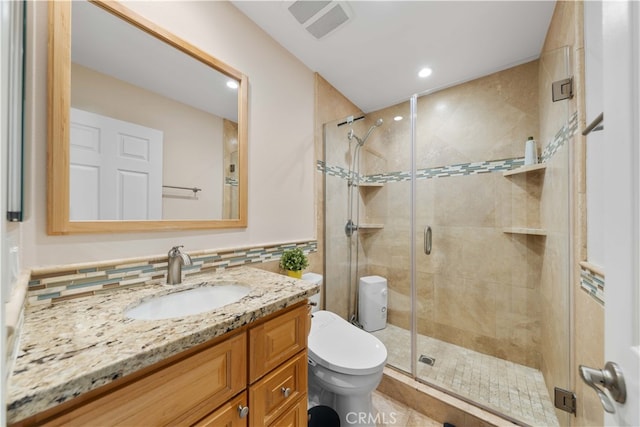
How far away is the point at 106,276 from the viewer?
0.87 meters

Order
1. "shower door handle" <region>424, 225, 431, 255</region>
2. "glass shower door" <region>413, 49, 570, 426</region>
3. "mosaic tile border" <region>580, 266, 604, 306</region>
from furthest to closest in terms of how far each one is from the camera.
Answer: "shower door handle" <region>424, 225, 431, 255</region> → "glass shower door" <region>413, 49, 570, 426</region> → "mosaic tile border" <region>580, 266, 604, 306</region>

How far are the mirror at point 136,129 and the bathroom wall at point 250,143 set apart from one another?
34mm

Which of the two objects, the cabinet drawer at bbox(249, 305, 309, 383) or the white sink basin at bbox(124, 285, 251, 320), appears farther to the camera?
the white sink basin at bbox(124, 285, 251, 320)

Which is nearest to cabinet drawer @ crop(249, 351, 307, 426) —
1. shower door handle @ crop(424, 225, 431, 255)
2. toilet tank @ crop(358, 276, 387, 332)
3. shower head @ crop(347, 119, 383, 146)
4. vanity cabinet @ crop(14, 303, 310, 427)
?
vanity cabinet @ crop(14, 303, 310, 427)

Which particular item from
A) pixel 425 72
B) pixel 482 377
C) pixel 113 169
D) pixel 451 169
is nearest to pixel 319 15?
pixel 425 72

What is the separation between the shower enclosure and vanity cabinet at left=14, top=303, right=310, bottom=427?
1.15m

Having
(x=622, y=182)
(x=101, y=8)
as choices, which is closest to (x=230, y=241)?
(x=101, y=8)

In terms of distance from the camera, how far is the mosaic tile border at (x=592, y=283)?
84 centimetres

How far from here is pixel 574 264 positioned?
1.09 metres

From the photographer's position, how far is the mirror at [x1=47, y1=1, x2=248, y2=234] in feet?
2.63

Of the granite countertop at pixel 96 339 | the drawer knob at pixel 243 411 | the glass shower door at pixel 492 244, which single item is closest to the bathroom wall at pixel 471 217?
the glass shower door at pixel 492 244

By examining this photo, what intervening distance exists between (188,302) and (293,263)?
64 centimetres

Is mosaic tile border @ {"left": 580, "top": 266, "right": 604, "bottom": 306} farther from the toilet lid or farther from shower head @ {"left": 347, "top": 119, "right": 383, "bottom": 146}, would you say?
shower head @ {"left": 347, "top": 119, "right": 383, "bottom": 146}

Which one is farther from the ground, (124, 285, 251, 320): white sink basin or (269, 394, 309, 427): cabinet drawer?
(124, 285, 251, 320): white sink basin
